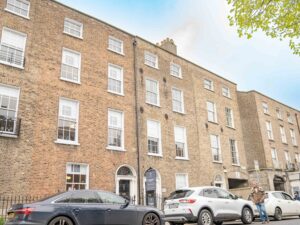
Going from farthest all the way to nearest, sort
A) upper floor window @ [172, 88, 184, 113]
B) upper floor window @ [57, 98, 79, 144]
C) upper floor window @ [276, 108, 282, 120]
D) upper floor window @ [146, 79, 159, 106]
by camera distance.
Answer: upper floor window @ [276, 108, 282, 120]
upper floor window @ [172, 88, 184, 113]
upper floor window @ [146, 79, 159, 106]
upper floor window @ [57, 98, 79, 144]

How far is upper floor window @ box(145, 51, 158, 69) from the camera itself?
895 inches

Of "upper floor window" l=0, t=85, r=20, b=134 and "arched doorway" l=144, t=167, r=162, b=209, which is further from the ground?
"upper floor window" l=0, t=85, r=20, b=134

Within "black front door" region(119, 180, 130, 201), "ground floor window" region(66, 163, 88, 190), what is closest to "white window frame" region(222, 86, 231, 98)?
"black front door" region(119, 180, 130, 201)

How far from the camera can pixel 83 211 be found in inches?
343

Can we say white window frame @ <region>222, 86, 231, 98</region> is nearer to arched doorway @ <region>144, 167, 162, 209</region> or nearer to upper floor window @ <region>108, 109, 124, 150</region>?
arched doorway @ <region>144, 167, 162, 209</region>

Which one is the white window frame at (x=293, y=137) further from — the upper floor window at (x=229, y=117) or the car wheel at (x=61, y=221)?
the car wheel at (x=61, y=221)

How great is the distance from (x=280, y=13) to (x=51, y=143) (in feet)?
38.9

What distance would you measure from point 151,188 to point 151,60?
37.4ft

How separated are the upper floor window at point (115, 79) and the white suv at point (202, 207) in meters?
8.94

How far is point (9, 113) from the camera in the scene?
14586mm

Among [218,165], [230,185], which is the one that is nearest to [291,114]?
[230,185]

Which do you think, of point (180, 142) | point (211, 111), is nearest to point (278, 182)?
point (211, 111)

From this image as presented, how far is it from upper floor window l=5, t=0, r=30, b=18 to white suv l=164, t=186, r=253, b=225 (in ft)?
41.7

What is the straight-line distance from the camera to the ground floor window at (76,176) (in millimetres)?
15688
